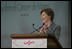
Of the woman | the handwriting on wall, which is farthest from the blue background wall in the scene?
the woman

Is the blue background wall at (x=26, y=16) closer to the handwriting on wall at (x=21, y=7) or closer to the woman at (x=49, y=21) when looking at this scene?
the handwriting on wall at (x=21, y=7)

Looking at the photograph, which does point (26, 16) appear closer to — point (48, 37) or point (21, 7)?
point (21, 7)

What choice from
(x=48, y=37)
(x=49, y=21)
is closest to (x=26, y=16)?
(x=49, y=21)

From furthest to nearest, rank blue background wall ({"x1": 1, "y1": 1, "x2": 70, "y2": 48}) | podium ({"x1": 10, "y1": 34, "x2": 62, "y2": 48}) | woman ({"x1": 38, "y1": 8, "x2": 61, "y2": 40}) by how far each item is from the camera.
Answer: blue background wall ({"x1": 1, "y1": 1, "x2": 70, "y2": 48}), woman ({"x1": 38, "y1": 8, "x2": 61, "y2": 40}), podium ({"x1": 10, "y1": 34, "x2": 62, "y2": 48})

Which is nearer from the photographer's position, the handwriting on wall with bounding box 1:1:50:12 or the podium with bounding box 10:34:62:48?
the podium with bounding box 10:34:62:48

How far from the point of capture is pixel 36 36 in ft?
4.38

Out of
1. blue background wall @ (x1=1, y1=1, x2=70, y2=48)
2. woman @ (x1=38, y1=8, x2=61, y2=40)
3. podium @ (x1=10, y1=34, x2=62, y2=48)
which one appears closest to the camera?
podium @ (x1=10, y1=34, x2=62, y2=48)

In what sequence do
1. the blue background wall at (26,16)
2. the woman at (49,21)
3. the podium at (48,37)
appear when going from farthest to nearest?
the blue background wall at (26,16) → the woman at (49,21) → the podium at (48,37)

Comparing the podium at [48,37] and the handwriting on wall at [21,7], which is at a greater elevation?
the handwriting on wall at [21,7]

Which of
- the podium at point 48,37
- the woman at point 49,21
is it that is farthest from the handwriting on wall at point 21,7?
the podium at point 48,37

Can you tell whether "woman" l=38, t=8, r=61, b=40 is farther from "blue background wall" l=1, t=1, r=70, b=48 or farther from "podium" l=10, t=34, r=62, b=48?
"blue background wall" l=1, t=1, r=70, b=48

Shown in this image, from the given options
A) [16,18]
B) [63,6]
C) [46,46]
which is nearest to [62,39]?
[63,6]

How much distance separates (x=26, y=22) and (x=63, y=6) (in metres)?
1.22

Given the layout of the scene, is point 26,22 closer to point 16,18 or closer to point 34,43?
point 16,18
